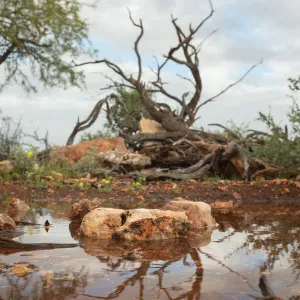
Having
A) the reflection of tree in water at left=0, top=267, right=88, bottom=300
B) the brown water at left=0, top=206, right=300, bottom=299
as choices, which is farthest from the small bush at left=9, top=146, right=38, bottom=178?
the reflection of tree in water at left=0, top=267, right=88, bottom=300

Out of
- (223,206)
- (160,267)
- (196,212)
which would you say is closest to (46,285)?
(160,267)

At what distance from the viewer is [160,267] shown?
4.16m

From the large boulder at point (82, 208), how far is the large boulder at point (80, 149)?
292 inches

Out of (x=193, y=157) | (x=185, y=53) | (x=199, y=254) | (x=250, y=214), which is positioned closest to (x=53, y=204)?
(x=250, y=214)

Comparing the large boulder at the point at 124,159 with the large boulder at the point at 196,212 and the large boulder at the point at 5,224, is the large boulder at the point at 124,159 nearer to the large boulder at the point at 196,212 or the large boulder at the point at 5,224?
the large boulder at the point at 196,212

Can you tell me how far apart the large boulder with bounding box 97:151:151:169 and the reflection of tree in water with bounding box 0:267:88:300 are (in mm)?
10154

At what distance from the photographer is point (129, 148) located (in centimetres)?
1702

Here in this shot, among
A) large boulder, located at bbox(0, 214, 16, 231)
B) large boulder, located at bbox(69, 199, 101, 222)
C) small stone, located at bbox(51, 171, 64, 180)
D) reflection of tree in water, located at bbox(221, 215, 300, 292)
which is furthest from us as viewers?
small stone, located at bbox(51, 171, 64, 180)

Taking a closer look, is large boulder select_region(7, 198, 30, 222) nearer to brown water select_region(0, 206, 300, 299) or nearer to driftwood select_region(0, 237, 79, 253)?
brown water select_region(0, 206, 300, 299)

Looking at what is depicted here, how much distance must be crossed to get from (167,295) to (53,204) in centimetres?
644

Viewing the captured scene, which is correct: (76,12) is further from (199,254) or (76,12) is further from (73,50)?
(199,254)

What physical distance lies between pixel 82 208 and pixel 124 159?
22.9 ft

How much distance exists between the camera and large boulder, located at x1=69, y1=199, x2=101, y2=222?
7273mm

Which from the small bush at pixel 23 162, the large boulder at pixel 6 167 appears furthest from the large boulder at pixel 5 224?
the large boulder at pixel 6 167
